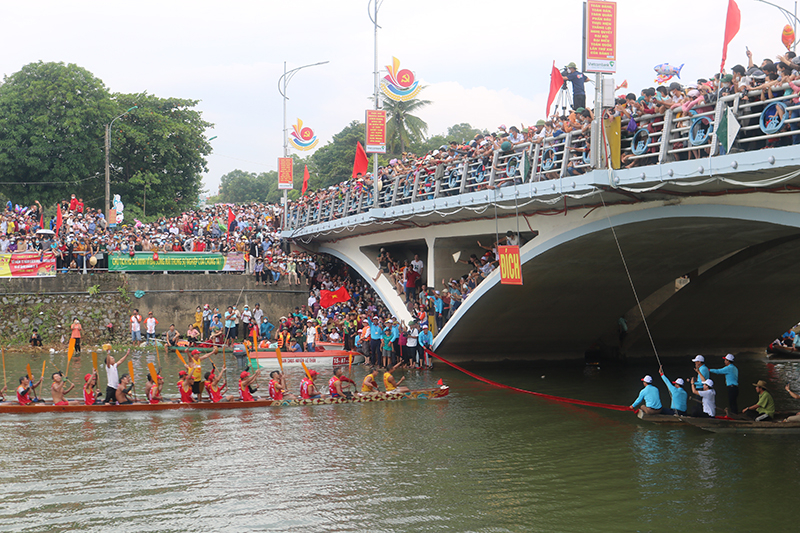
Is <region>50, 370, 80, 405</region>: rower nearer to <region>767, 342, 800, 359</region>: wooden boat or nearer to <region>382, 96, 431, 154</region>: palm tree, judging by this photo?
<region>767, 342, 800, 359</region>: wooden boat

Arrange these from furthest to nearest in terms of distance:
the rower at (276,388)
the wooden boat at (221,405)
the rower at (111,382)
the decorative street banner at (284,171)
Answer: the decorative street banner at (284,171) < the rower at (276,388) < the rower at (111,382) < the wooden boat at (221,405)

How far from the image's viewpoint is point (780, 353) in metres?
33.6

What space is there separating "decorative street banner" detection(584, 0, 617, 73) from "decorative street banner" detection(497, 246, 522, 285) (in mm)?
5614

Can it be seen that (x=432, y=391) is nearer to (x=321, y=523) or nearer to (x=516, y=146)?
(x=516, y=146)

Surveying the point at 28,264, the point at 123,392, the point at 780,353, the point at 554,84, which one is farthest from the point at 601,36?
the point at 28,264

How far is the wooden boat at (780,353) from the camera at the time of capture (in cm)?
3347

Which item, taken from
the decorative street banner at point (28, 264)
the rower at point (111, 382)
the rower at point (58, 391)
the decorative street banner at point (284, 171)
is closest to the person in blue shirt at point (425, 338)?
the rower at point (111, 382)

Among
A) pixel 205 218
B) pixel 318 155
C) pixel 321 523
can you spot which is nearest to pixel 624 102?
pixel 321 523

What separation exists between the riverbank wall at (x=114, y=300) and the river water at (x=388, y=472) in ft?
58.9

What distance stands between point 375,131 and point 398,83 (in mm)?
2109

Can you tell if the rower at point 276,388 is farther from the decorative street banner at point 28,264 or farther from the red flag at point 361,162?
the decorative street banner at point 28,264

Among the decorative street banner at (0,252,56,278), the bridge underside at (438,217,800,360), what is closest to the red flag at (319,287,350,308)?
the bridge underside at (438,217,800,360)

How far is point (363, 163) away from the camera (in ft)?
96.8

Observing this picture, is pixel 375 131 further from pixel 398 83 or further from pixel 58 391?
pixel 58 391
